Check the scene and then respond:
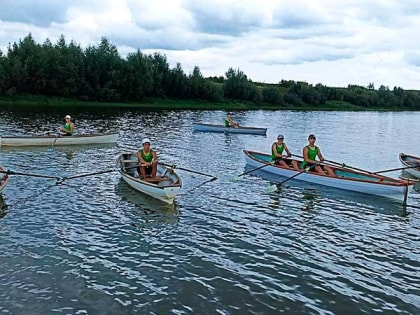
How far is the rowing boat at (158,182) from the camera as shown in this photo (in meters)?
16.8

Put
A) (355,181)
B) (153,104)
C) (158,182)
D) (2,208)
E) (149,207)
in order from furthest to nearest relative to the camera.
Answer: (153,104), (355,181), (158,182), (149,207), (2,208)

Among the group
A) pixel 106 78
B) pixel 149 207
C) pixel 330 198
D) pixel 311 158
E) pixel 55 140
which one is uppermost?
pixel 106 78

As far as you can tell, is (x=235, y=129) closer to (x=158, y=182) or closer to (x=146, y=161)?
(x=146, y=161)

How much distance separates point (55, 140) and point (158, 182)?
15.6 meters

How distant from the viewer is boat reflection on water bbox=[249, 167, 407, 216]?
59.6 feet

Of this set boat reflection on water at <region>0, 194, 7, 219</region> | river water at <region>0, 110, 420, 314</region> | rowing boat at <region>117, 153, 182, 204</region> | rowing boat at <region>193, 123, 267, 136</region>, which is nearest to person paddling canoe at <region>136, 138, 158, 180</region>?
rowing boat at <region>117, 153, 182, 204</region>

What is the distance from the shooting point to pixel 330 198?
1964 centimetres

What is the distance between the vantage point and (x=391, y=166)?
99.3 ft

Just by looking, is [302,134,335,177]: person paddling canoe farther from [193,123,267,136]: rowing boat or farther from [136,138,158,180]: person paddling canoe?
[193,123,267,136]: rowing boat

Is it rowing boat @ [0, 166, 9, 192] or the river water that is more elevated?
rowing boat @ [0, 166, 9, 192]

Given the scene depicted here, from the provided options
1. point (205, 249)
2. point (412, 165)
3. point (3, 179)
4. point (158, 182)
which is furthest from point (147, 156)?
point (412, 165)

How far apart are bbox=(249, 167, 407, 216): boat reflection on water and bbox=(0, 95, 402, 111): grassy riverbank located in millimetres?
57138

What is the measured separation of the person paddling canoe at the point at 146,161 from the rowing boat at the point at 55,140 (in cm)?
1426

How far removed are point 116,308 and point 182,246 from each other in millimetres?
3868
